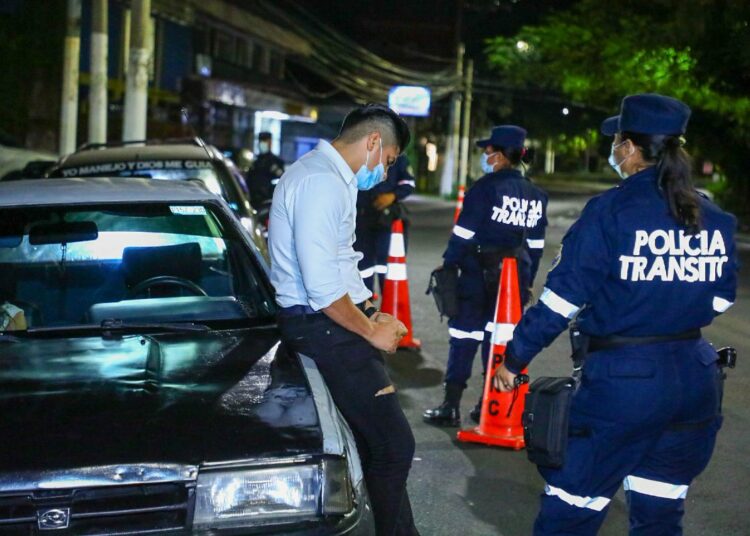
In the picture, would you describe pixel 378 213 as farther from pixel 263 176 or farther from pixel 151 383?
pixel 151 383

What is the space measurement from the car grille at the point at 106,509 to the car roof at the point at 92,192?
6.18 feet

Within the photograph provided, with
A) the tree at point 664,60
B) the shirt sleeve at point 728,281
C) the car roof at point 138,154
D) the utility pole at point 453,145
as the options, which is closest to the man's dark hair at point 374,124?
the shirt sleeve at point 728,281

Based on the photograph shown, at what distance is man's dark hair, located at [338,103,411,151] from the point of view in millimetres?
4258

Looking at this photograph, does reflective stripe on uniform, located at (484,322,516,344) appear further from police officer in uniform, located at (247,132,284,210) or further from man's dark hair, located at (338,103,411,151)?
police officer in uniform, located at (247,132,284,210)

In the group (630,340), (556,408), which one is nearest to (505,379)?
(556,408)

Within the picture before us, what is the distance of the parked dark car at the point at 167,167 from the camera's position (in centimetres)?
909

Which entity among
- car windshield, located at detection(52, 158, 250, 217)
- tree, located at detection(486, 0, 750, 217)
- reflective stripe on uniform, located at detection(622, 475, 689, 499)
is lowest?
reflective stripe on uniform, located at detection(622, 475, 689, 499)

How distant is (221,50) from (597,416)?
3396cm

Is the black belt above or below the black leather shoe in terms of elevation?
above

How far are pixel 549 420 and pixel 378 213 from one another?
6444mm

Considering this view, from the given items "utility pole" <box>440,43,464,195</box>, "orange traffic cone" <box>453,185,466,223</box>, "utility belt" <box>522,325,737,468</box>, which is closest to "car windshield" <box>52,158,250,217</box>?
"orange traffic cone" <box>453,185,466,223</box>

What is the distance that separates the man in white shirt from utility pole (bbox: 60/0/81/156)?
1537 centimetres

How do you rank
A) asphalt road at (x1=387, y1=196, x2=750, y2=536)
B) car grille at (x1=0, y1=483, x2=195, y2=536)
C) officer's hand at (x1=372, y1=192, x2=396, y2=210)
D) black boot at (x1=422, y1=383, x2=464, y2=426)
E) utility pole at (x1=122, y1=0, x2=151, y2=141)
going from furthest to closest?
utility pole at (x1=122, y1=0, x2=151, y2=141)
officer's hand at (x1=372, y1=192, x2=396, y2=210)
black boot at (x1=422, y1=383, x2=464, y2=426)
asphalt road at (x1=387, y1=196, x2=750, y2=536)
car grille at (x1=0, y1=483, x2=195, y2=536)

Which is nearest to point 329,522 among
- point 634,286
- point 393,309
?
point 634,286
